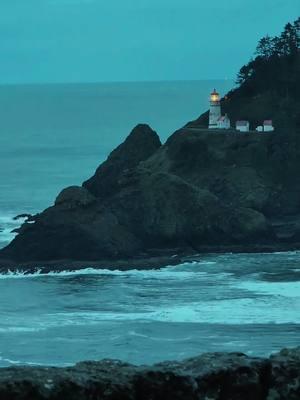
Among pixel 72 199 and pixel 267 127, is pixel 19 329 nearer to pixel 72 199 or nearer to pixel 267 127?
pixel 72 199

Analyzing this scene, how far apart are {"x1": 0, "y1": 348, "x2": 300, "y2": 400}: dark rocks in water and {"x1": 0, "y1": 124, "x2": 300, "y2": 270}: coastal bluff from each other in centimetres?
4096

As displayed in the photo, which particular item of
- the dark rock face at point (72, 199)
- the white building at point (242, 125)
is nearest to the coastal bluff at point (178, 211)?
the dark rock face at point (72, 199)

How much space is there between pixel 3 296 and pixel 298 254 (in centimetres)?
1449

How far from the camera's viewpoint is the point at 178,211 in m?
52.9

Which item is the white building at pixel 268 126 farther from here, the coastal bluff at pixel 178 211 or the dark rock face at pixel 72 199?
the dark rock face at pixel 72 199

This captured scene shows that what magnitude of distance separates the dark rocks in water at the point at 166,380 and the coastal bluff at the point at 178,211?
134 ft

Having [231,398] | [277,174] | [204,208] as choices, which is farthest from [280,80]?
[231,398]

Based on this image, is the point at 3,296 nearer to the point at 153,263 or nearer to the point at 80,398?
the point at 153,263

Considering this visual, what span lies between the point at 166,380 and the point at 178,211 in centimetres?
4487

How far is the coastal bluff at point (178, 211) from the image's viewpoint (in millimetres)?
50469

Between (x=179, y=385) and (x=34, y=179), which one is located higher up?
(x=34, y=179)

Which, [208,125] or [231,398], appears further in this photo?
[208,125]

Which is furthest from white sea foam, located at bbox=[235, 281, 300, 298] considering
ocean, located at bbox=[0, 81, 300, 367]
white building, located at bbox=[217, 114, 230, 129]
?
white building, located at bbox=[217, 114, 230, 129]

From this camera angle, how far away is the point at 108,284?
44969 millimetres
